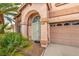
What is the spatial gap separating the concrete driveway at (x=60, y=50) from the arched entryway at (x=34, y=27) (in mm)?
231

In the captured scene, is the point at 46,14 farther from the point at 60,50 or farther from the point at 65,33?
the point at 60,50

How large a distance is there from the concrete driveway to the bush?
0.33 m

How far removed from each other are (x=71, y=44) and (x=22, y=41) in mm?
746

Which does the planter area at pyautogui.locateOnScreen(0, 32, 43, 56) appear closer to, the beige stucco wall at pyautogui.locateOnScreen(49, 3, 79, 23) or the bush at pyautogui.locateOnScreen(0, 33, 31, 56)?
the bush at pyautogui.locateOnScreen(0, 33, 31, 56)

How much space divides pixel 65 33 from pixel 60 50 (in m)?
0.27

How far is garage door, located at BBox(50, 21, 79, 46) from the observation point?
2.19 metres

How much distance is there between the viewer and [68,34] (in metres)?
2.23

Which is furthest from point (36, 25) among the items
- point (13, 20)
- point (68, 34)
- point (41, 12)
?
point (68, 34)

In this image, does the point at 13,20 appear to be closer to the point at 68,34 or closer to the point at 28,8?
the point at 28,8

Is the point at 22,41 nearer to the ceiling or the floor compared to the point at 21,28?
nearer to the floor

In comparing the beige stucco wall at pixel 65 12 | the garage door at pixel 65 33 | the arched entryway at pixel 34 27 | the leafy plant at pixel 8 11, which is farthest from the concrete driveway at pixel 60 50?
the leafy plant at pixel 8 11

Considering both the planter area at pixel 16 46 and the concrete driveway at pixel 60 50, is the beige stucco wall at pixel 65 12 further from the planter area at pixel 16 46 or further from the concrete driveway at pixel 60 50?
the planter area at pixel 16 46

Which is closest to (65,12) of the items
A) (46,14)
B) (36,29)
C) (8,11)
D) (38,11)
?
(46,14)

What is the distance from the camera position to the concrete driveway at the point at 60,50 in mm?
2192
